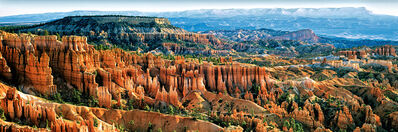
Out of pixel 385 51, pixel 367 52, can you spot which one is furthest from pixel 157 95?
pixel 385 51

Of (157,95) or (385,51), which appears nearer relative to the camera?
(157,95)

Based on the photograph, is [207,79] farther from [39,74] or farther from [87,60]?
[39,74]

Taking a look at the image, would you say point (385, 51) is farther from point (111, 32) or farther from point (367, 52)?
point (111, 32)

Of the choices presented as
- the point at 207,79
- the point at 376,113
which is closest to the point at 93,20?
the point at 207,79

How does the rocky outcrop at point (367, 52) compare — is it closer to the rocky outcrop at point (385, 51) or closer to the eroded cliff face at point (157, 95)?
the rocky outcrop at point (385, 51)

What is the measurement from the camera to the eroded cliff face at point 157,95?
51.1 metres

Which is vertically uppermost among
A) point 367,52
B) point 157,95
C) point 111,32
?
point 111,32

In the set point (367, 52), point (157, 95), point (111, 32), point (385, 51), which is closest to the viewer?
point (157, 95)

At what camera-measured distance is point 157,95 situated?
6675cm

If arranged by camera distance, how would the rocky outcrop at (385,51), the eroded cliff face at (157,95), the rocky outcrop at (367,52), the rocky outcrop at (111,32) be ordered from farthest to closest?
the rocky outcrop at (111,32) → the rocky outcrop at (385,51) → the rocky outcrop at (367,52) → the eroded cliff face at (157,95)

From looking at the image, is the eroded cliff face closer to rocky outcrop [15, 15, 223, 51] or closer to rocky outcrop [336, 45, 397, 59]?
rocky outcrop [336, 45, 397, 59]

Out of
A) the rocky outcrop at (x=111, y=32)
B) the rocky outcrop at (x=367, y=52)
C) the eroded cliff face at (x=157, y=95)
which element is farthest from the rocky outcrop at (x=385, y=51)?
the rocky outcrop at (x=111, y=32)

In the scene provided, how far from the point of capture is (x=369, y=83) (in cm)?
10006

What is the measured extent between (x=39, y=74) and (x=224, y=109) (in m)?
34.0
